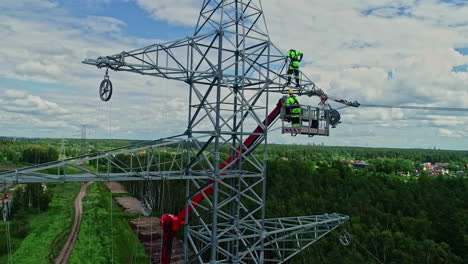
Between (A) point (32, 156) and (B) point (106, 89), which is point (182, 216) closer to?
(B) point (106, 89)

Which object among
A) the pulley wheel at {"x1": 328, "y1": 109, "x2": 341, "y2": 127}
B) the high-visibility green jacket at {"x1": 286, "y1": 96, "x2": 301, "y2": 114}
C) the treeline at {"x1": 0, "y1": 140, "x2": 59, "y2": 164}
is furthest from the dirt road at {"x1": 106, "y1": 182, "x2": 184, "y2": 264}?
the treeline at {"x1": 0, "y1": 140, "x2": 59, "y2": 164}

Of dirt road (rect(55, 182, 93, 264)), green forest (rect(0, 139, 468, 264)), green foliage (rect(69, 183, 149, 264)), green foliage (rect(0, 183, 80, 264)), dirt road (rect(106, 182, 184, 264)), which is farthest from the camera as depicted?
dirt road (rect(106, 182, 184, 264))

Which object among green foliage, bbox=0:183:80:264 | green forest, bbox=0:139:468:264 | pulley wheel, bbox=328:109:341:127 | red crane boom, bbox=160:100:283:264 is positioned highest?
pulley wheel, bbox=328:109:341:127

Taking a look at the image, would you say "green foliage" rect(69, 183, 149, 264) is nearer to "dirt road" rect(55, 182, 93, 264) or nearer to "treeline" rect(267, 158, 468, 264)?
"dirt road" rect(55, 182, 93, 264)

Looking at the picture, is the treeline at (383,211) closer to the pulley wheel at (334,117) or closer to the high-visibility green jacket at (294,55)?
the pulley wheel at (334,117)

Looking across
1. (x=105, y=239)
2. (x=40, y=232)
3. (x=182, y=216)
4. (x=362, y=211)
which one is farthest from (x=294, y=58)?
(x=40, y=232)

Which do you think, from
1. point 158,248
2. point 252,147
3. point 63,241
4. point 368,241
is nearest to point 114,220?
point 63,241

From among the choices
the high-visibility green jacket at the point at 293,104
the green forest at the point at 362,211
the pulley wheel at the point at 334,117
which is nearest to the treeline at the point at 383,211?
the green forest at the point at 362,211

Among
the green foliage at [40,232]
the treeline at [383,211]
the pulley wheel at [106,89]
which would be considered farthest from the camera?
the green foliage at [40,232]
